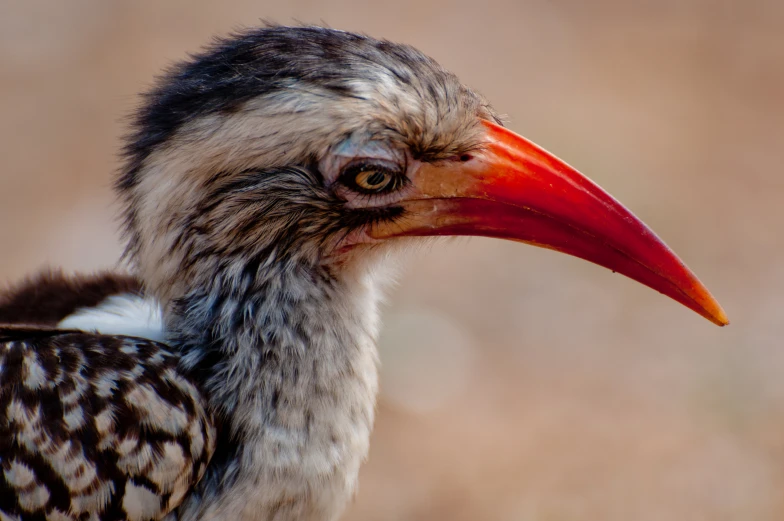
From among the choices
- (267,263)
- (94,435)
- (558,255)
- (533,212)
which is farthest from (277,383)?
(558,255)

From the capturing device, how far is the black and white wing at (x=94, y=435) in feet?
9.10

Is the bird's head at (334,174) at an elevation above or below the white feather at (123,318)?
above

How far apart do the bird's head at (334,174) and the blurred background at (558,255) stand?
1.45m

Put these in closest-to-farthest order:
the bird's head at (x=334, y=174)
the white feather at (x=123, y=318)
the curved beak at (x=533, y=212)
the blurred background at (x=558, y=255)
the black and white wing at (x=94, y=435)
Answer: the black and white wing at (x=94, y=435) → the bird's head at (x=334, y=174) → the curved beak at (x=533, y=212) → the white feather at (x=123, y=318) → the blurred background at (x=558, y=255)

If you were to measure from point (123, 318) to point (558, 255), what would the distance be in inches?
201

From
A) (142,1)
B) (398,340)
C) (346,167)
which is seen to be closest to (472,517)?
(398,340)

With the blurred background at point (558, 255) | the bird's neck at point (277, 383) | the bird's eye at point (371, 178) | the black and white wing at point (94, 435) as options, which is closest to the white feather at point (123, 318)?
the bird's neck at point (277, 383)

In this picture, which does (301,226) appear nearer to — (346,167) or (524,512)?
(346,167)

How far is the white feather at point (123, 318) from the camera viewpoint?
3246mm

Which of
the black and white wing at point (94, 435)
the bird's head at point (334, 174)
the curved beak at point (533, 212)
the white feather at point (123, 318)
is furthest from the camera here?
the white feather at point (123, 318)

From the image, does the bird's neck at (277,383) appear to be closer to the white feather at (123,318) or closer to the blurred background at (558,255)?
the white feather at (123,318)

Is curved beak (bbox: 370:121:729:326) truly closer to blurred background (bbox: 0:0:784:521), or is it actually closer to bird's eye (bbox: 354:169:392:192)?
bird's eye (bbox: 354:169:392:192)

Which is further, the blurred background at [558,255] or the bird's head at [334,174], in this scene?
the blurred background at [558,255]

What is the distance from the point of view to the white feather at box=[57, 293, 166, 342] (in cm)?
325
